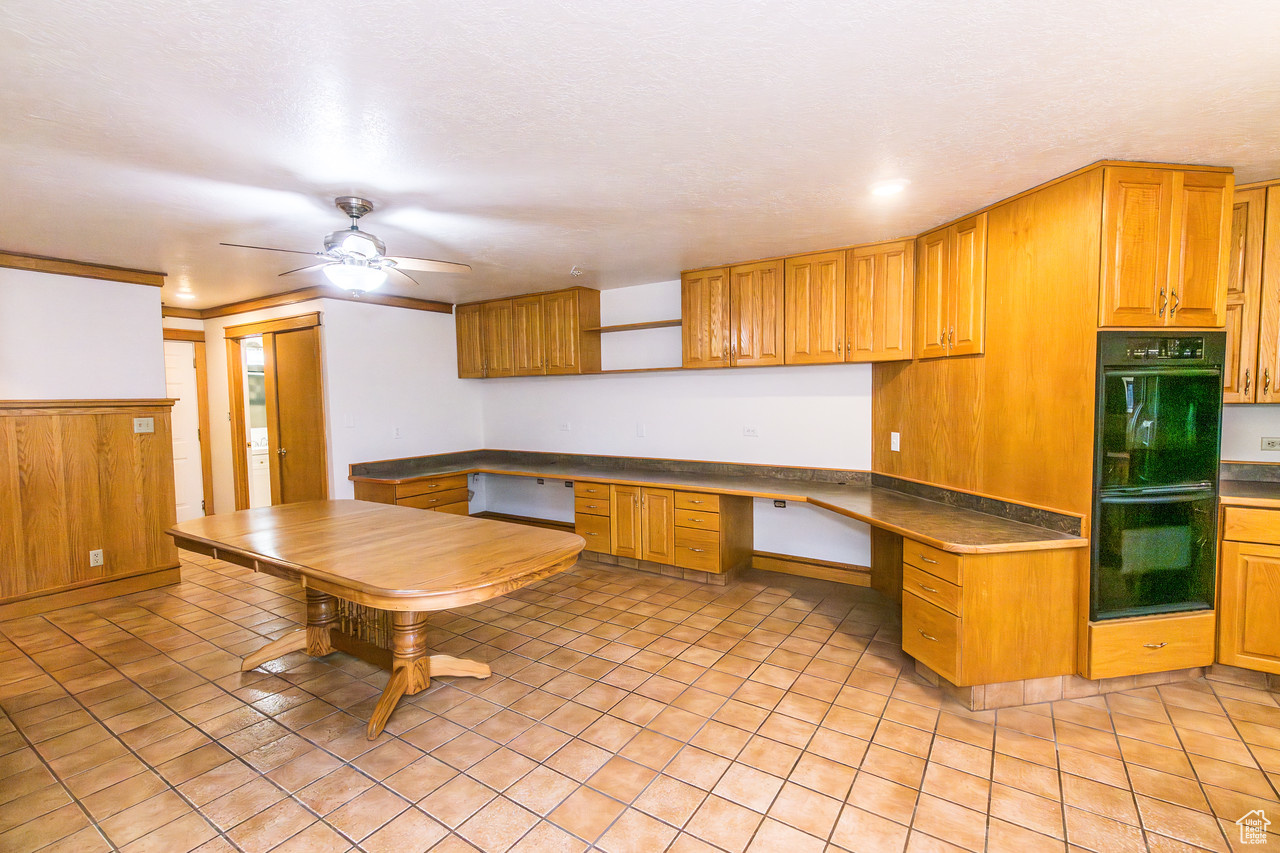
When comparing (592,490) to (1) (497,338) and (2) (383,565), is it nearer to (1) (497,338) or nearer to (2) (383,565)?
(1) (497,338)

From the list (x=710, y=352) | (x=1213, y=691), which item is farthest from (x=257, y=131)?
(x=1213, y=691)

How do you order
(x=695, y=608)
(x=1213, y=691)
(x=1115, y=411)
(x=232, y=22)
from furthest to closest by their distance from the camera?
(x=695, y=608) < (x=1213, y=691) < (x=1115, y=411) < (x=232, y=22)

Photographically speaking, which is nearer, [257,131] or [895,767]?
[257,131]

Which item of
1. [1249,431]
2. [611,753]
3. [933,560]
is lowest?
[611,753]

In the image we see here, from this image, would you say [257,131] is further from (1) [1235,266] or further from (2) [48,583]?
(1) [1235,266]

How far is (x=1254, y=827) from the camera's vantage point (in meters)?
1.82

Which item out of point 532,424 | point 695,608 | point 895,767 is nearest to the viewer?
point 895,767

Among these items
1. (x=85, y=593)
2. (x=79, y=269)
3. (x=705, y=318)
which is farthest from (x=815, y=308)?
(x=85, y=593)

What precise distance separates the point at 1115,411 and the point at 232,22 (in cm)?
339

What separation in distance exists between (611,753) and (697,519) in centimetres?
210

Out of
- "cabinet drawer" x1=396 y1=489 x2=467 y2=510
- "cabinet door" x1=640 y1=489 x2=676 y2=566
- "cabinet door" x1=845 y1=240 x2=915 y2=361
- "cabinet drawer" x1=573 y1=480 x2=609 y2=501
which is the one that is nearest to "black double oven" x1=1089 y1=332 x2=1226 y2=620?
"cabinet door" x1=845 y1=240 x2=915 y2=361

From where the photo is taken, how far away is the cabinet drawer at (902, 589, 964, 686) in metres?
2.54

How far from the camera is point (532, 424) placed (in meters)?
5.89

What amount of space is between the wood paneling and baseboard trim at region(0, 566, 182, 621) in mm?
2173
